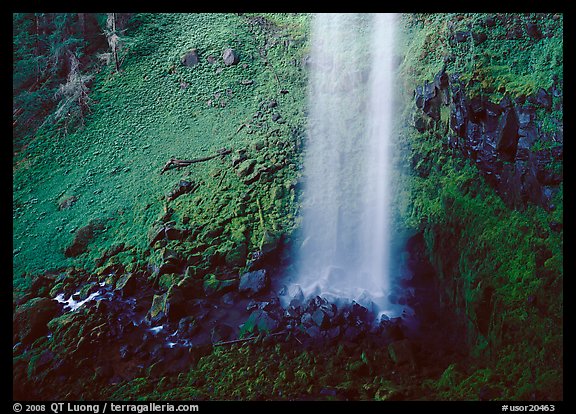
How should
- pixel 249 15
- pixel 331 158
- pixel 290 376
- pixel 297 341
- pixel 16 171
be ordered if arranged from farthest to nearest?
1. pixel 249 15
2. pixel 16 171
3. pixel 331 158
4. pixel 297 341
5. pixel 290 376

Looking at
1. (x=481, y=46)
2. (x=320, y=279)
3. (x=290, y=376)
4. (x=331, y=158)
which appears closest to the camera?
(x=290, y=376)

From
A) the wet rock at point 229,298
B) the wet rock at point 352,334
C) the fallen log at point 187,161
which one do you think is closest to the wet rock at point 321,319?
the wet rock at point 352,334

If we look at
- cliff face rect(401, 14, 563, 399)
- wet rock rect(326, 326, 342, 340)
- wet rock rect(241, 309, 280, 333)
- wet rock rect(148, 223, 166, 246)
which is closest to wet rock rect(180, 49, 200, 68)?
wet rock rect(148, 223, 166, 246)

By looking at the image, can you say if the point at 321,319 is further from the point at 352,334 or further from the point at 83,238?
the point at 83,238

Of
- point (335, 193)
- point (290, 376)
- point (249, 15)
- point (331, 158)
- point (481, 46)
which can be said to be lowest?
point (290, 376)

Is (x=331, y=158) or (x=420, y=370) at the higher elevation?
(x=331, y=158)

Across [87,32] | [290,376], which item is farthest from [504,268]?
[87,32]

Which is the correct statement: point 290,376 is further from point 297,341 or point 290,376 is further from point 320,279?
point 320,279

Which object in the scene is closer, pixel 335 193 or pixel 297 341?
pixel 297 341
